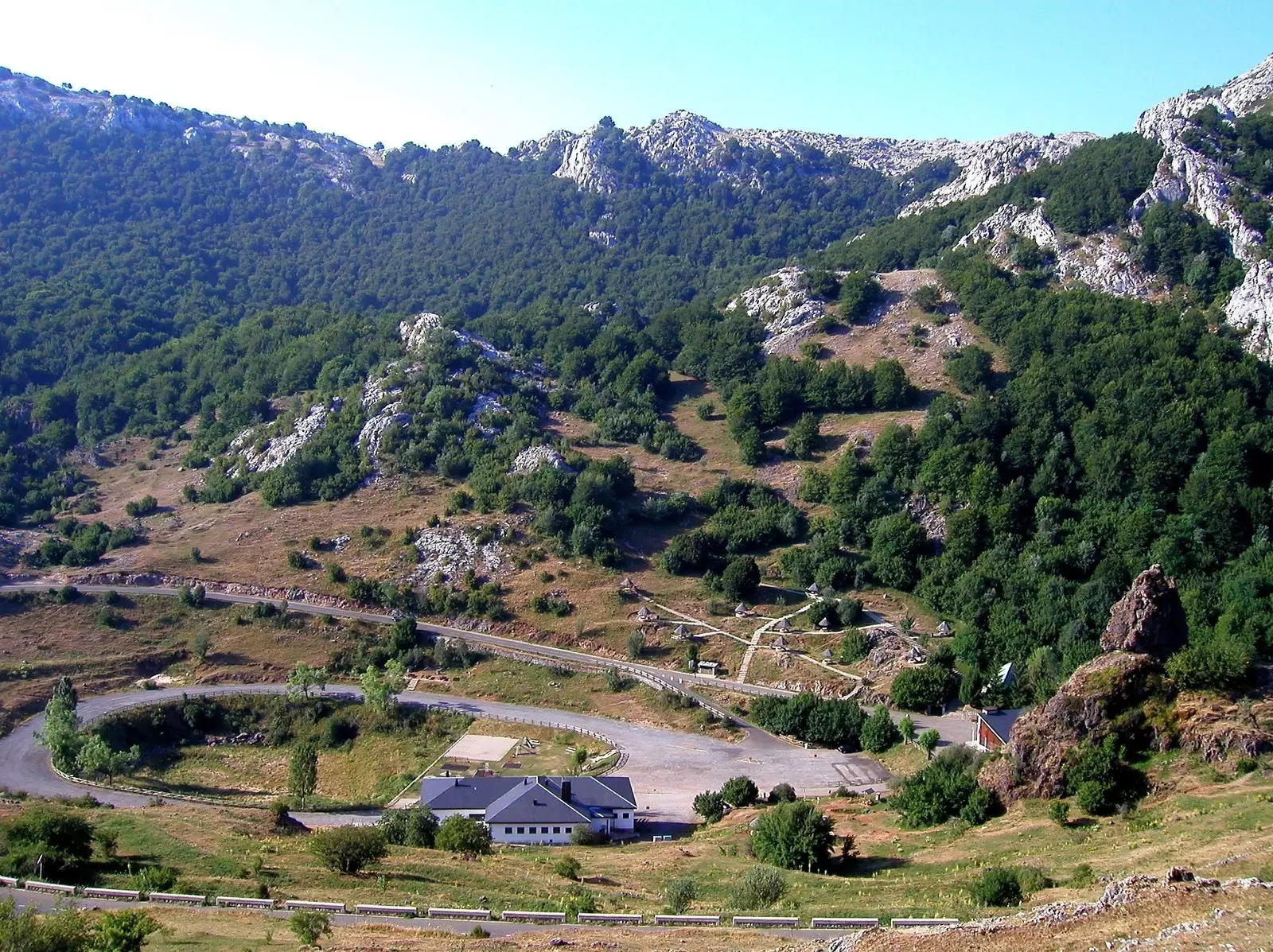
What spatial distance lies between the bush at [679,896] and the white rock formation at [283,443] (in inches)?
2683

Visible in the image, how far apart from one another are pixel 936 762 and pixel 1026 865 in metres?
13.6

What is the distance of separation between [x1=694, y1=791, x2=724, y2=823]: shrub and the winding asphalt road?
90cm

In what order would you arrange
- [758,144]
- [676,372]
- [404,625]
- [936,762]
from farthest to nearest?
[758,144] < [676,372] < [404,625] < [936,762]

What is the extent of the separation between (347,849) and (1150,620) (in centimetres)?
3479

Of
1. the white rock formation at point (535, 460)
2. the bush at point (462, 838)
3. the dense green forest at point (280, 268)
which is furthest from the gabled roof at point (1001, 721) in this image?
the dense green forest at point (280, 268)

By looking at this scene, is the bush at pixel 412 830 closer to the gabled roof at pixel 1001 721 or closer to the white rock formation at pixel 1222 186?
the gabled roof at pixel 1001 721

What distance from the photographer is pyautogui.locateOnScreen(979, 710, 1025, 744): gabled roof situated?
169ft

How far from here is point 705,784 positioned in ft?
177

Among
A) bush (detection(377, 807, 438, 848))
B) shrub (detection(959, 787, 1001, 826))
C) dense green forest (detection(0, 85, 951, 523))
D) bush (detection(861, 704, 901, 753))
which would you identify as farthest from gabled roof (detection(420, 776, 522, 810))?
dense green forest (detection(0, 85, 951, 523))

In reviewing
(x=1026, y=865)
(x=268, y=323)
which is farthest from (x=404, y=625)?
(x=268, y=323)

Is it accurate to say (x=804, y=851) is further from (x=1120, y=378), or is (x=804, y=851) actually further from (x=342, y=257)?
(x=342, y=257)

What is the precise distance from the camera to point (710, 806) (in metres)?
48.8

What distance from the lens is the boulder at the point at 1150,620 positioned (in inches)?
1834

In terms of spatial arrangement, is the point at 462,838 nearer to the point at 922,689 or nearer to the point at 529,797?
the point at 529,797
